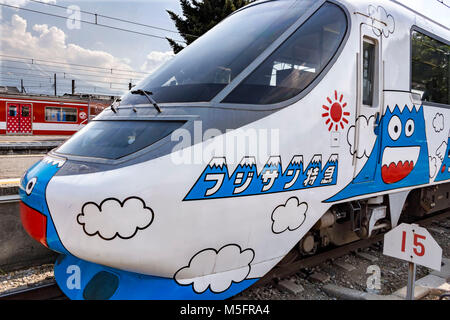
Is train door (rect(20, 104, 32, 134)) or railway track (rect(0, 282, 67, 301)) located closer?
railway track (rect(0, 282, 67, 301))

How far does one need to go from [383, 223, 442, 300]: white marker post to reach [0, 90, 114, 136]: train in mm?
20290

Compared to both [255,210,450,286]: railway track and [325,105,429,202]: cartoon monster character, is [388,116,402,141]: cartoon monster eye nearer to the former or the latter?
[325,105,429,202]: cartoon monster character

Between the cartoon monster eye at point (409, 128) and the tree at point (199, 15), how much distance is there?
1664 centimetres

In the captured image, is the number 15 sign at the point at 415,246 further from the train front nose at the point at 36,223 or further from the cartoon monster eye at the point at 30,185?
the cartoon monster eye at the point at 30,185

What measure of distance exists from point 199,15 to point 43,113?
1053 cm

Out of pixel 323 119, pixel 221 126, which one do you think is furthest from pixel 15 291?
pixel 323 119

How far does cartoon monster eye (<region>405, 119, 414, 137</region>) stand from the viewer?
4.00m

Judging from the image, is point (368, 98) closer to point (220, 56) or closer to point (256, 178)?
point (220, 56)

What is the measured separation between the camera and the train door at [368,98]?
3389 mm

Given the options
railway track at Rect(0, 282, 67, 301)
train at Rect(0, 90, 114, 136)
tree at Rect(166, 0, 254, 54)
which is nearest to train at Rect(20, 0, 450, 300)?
railway track at Rect(0, 282, 67, 301)

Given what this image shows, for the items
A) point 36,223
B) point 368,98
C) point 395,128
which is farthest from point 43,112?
point 395,128

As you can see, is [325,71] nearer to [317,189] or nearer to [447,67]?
[317,189]

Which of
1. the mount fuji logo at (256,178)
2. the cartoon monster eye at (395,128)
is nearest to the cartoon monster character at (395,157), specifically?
the cartoon monster eye at (395,128)
